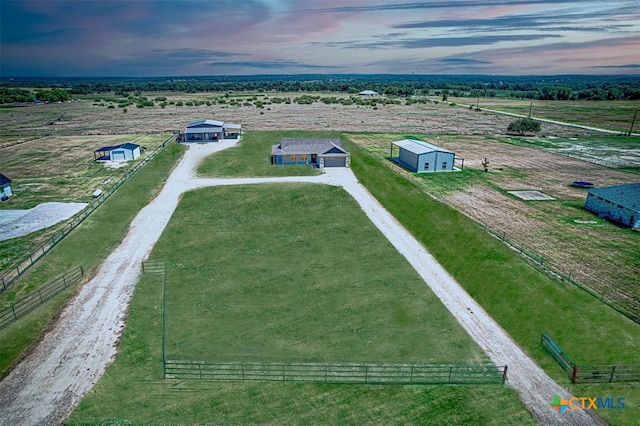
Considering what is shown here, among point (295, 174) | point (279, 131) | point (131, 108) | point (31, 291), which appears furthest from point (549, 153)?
point (131, 108)

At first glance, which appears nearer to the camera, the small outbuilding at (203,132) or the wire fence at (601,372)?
the wire fence at (601,372)

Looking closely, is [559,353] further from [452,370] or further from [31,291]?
[31,291]

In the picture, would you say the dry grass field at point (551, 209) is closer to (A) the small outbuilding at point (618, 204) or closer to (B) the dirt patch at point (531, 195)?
(B) the dirt patch at point (531, 195)

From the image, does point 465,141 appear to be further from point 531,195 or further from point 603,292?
point 603,292

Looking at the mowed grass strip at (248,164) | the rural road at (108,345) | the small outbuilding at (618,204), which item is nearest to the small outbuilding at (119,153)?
the mowed grass strip at (248,164)

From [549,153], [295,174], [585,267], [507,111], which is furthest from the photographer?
[507,111]

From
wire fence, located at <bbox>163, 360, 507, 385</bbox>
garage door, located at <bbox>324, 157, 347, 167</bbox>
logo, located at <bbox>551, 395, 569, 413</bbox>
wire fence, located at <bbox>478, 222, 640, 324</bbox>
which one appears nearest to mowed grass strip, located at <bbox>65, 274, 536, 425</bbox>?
wire fence, located at <bbox>163, 360, 507, 385</bbox>

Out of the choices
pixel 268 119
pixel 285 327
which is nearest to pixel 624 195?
pixel 285 327
